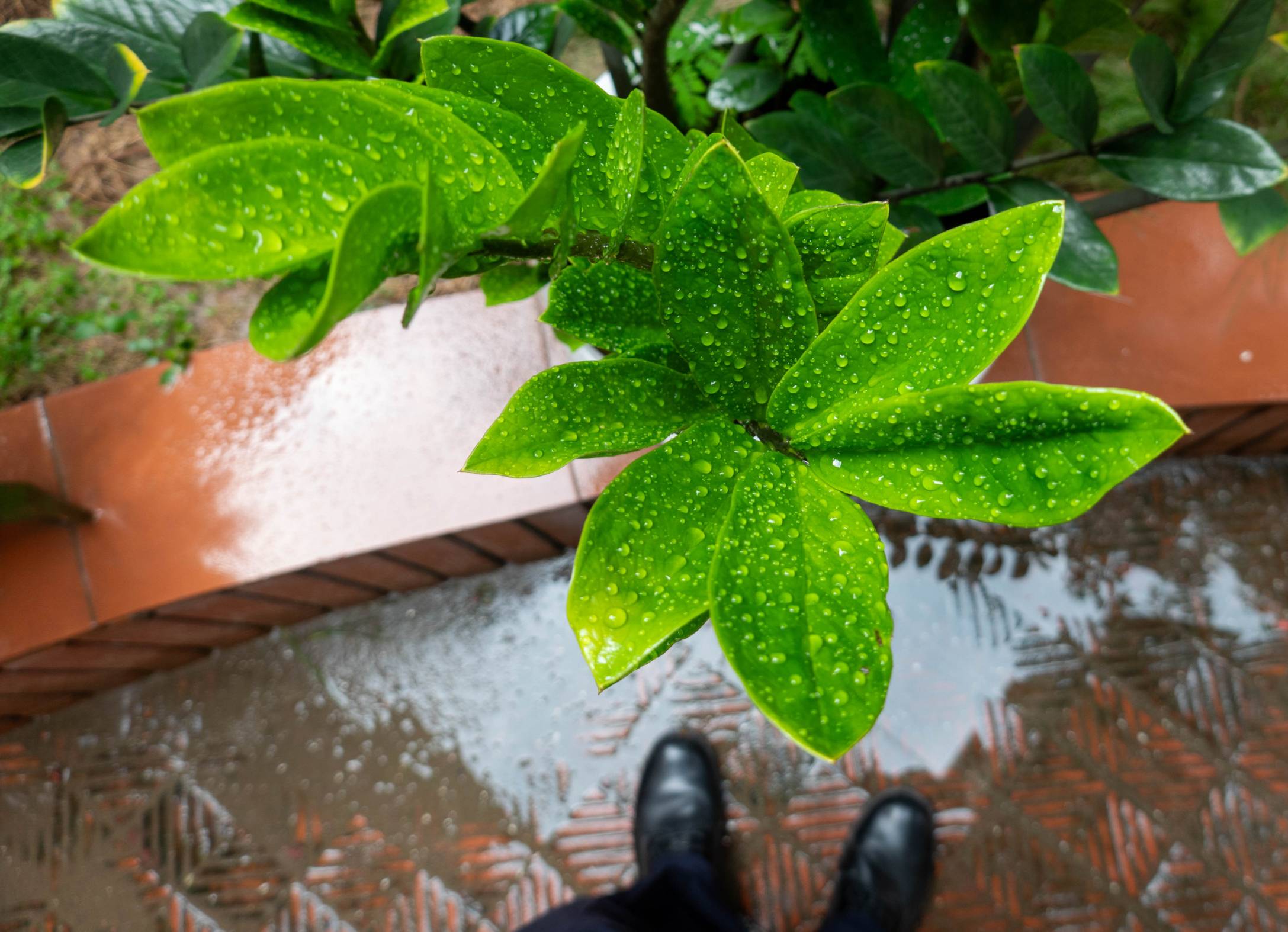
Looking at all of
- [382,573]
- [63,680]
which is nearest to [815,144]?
[382,573]

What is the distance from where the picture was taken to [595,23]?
898 mm

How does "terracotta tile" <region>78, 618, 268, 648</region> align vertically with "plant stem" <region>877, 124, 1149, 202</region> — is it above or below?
below

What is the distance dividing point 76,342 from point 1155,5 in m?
2.35

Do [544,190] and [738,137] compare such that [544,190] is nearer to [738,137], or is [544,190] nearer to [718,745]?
[738,137]

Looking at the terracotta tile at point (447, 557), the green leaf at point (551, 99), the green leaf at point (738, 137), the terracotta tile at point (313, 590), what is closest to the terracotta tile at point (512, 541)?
the terracotta tile at point (447, 557)

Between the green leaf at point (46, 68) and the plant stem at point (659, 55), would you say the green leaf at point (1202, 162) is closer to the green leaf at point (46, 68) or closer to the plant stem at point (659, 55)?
the plant stem at point (659, 55)

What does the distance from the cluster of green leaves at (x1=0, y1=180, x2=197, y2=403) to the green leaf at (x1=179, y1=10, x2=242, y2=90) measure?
1230mm

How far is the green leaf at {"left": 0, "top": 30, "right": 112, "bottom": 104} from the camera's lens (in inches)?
25.1

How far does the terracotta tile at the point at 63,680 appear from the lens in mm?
1713

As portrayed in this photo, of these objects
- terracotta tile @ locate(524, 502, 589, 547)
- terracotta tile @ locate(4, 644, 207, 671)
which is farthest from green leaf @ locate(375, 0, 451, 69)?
terracotta tile @ locate(4, 644, 207, 671)

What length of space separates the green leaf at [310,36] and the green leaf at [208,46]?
0.02 meters

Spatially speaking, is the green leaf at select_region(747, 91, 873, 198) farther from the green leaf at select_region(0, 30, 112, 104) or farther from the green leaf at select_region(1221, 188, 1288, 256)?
the green leaf at select_region(0, 30, 112, 104)

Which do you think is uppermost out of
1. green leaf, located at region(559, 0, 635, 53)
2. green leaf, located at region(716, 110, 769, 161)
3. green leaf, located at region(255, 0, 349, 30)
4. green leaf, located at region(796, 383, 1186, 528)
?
green leaf, located at region(559, 0, 635, 53)

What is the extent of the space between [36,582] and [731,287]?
1771 mm
